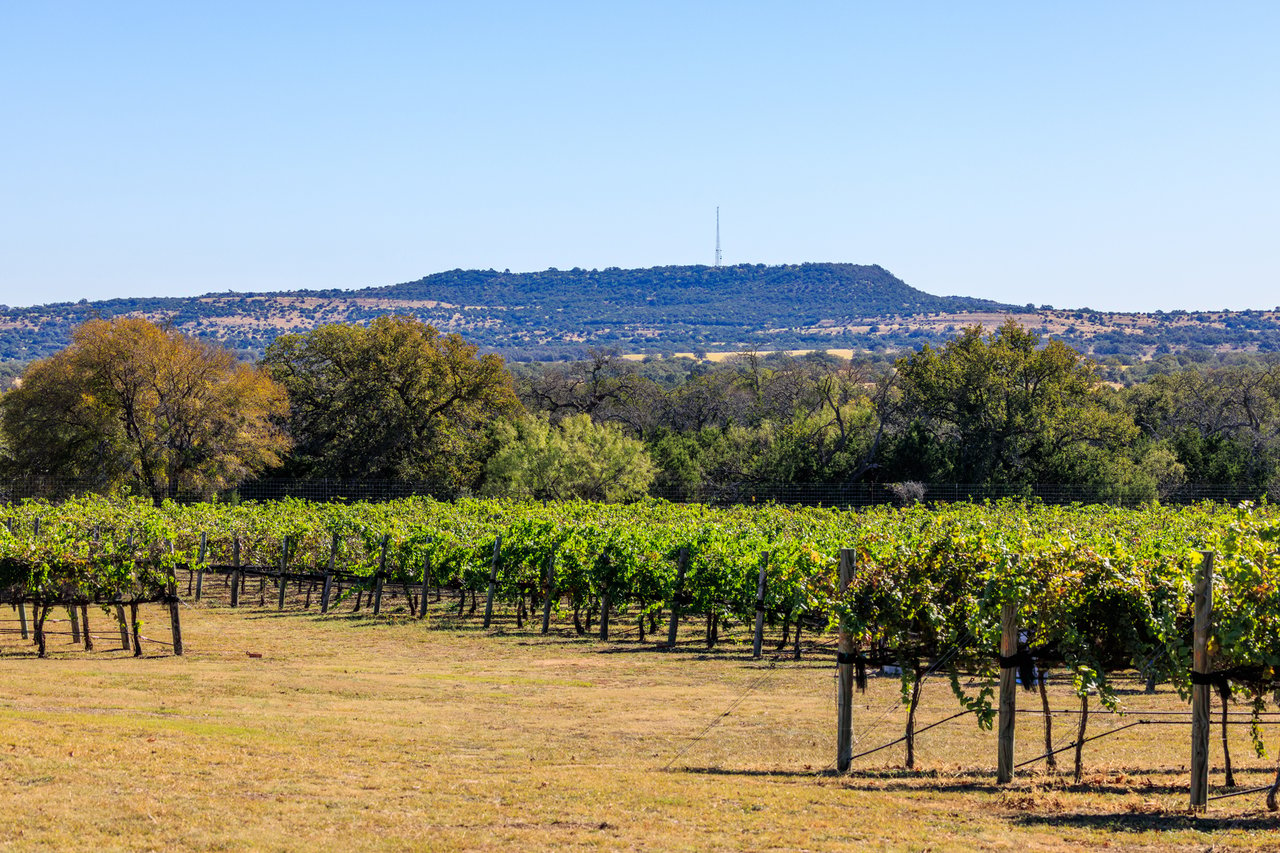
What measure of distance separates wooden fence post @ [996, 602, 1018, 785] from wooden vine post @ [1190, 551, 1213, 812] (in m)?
1.70

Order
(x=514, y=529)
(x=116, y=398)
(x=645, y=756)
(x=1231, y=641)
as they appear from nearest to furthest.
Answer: (x=1231, y=641) → (x=645, y=756) → (x=514, y=529) → (x=116, y=398)

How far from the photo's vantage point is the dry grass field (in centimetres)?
915

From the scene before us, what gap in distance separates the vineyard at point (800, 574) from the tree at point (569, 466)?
7621 mm

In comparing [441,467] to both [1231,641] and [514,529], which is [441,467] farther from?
[1231,641]

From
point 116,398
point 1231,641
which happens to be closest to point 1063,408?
point 116,398

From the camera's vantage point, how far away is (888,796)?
413 inches

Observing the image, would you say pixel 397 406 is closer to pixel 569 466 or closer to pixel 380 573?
pixel 569 466

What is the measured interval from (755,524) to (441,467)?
25812 mm

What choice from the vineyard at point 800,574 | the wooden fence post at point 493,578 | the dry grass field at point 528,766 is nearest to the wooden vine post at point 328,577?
the vineyard at point 800,574

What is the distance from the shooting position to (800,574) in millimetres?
21391

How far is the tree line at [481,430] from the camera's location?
49.4 meters

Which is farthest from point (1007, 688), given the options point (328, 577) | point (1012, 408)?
point (1012, 408)

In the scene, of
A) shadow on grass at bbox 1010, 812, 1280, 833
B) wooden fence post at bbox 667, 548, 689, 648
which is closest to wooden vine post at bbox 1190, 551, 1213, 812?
shadow on grass at bbox 1010, 812, 1280, 833

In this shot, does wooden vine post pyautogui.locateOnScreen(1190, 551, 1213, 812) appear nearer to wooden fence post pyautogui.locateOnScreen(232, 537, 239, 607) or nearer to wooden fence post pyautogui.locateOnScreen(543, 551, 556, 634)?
wooden fence post pyautogui.locateOnScreen(543, 551, 556, 634)
